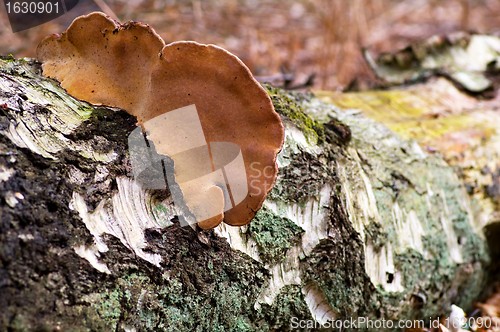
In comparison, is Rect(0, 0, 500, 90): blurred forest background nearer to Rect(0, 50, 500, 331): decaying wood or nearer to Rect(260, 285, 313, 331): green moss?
Rect(0, 50, 500, 331): decaying wood

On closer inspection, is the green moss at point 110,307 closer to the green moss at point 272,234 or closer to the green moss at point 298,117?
the green moss at point 272,234

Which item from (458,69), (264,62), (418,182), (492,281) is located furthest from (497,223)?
(264,62)

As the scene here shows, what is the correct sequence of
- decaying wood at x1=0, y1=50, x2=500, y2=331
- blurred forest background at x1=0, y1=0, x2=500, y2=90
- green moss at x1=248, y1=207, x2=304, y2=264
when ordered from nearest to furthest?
decaying wood at x1=0, y1=50, x2=500, y2=331
green moss at x1=248, y1=207, x2=304, y2=264
blurred forest background at x1=0, y1=0, x2=500, y2=90

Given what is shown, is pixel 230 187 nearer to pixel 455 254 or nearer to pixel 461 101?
pixel 455 254

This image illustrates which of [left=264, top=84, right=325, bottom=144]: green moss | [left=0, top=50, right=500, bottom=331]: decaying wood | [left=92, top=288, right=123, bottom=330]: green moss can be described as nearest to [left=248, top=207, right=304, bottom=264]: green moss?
[left=0, top=50, right=500, bottom=331]: decaying wood

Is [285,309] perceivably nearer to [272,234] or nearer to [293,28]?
[272,234]

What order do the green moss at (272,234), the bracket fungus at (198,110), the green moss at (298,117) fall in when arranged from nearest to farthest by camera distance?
the bracket fungus at (198,110), the green moss at (272,234), the green moss at (298,117)

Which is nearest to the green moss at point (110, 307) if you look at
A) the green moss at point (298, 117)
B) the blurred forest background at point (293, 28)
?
the green moss at point (298, 117)
